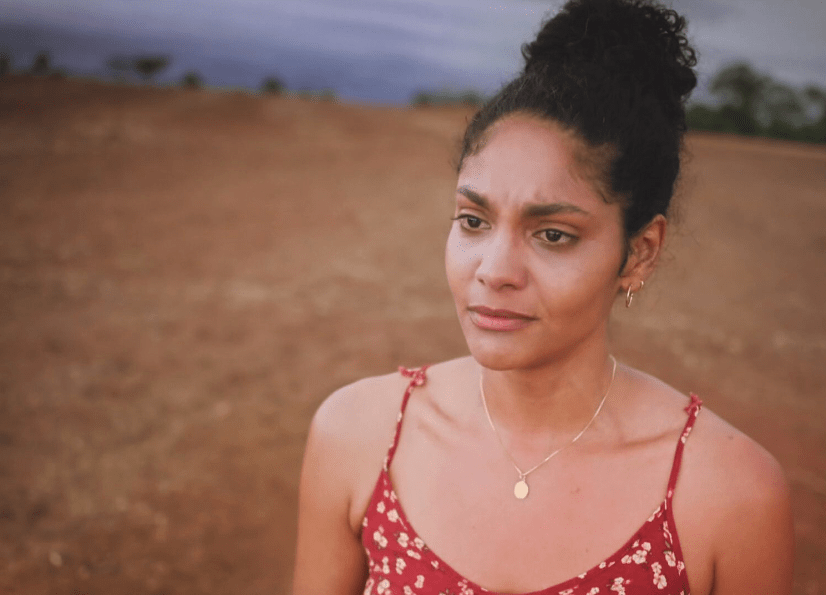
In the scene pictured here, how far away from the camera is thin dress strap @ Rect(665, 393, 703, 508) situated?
1755 millimetres

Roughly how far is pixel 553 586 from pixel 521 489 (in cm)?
28

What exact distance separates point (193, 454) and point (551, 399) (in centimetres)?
319

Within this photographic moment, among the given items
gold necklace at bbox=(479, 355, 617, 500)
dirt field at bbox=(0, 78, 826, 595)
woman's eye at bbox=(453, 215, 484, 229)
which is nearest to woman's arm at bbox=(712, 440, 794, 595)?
gold necklace at bbox=(479, 355, 617, 500)

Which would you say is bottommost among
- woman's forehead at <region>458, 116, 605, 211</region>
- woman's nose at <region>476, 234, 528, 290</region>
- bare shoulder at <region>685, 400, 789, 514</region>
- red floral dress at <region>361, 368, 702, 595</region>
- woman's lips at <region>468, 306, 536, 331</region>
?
red floral dress at <region>361, 368, 702, 595</region>

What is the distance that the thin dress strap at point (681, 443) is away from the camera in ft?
5.76

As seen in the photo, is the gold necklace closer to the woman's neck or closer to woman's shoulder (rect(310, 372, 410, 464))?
the woman's neck

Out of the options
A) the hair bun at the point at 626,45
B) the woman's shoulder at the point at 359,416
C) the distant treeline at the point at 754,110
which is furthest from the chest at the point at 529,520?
the distant treeline at the point at 754,110

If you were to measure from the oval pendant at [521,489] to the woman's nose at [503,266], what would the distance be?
64cm

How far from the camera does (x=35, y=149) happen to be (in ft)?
36.1

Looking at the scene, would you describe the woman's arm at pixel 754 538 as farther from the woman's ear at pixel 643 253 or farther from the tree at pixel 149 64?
the tree at pixel 149 64

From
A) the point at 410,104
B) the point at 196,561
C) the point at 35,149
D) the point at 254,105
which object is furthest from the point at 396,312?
the point at 410,104

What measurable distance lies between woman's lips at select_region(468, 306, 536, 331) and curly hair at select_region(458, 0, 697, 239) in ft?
1.31

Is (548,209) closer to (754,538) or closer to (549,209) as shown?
(549,209)

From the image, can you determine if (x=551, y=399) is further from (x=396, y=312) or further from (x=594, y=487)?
(x=396, y=312)
